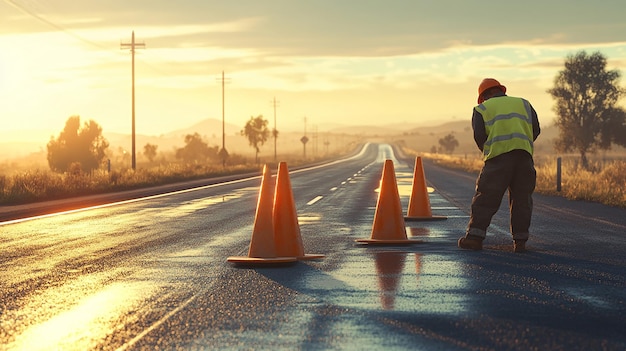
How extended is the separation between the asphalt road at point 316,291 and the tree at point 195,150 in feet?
297

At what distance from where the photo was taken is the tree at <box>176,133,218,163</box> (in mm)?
104125

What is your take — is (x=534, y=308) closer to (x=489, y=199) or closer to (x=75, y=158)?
(x=489, y=199)

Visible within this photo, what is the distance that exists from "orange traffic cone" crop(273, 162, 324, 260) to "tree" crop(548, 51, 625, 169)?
4584cm

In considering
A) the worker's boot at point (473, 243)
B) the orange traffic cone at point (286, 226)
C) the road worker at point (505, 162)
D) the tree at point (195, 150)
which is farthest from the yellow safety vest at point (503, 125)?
the tree at point (195, 150)

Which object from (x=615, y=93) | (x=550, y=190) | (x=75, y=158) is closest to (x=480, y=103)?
(x=550, y=190)

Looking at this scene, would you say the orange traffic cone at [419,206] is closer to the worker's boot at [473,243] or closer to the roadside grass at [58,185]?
the worker's boot at [473,243]

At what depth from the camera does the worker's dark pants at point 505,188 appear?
1034cm

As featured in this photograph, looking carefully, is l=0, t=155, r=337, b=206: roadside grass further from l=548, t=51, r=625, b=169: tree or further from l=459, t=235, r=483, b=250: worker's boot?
l=548, t=51, r=625, b=169: tree

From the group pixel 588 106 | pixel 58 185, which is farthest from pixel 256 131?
pixel 58 185

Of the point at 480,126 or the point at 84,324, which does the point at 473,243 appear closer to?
the point at 480,126

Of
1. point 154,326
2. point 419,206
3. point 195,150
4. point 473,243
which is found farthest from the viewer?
point 195,150

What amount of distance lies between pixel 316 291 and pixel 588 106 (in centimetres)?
4918

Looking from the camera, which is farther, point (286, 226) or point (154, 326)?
point (286, 226)

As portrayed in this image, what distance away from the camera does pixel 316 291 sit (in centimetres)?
773
